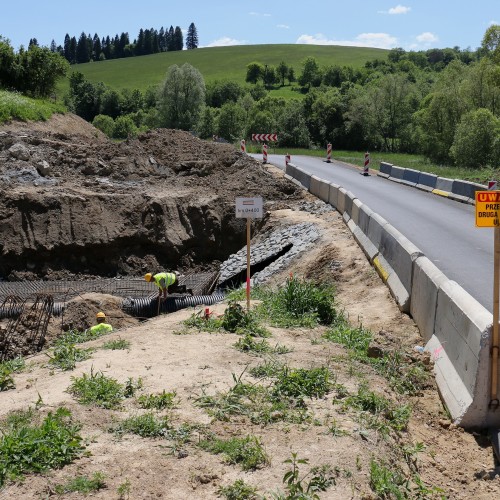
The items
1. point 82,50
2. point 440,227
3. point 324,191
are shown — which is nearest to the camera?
point 440,227

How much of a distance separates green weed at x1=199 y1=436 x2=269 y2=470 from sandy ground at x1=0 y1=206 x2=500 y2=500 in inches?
2.8

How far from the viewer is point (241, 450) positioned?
616 cm

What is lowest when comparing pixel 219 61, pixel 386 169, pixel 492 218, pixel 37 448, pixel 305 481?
pixel 305 481

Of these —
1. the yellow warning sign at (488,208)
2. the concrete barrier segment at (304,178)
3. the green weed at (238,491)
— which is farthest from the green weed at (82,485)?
the concrete barrier segment at (304,178)

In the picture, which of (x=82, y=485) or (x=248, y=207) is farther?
(x=248, y=207)

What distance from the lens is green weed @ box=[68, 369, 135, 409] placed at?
7.26 meters

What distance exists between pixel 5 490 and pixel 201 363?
3.43 m

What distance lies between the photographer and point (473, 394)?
711 cm

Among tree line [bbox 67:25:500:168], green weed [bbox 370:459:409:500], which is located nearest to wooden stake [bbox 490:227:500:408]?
green weed [bbox 370:459:409:500]

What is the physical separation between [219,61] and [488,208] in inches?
6454

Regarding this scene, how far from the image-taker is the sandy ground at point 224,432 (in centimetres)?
571

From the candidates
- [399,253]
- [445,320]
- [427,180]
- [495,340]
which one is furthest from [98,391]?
[427,180]

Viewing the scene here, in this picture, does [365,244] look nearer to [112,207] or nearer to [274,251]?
[274,251]

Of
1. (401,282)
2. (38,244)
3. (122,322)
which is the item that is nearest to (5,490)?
(401,282)
